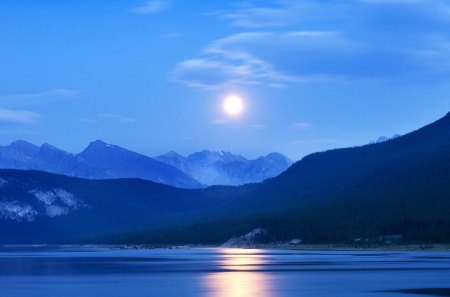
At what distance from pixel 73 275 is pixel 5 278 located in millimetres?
9040

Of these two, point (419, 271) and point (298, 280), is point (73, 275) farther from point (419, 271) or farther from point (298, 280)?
point (419, 271)

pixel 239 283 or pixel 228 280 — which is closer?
pixel 239 283

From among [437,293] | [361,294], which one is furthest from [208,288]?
[437,293]

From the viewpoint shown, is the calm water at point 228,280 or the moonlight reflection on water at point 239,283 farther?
the moonlight reflection on water at point 239,283

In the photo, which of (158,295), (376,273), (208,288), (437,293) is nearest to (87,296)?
(158,295)

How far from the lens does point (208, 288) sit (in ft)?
344

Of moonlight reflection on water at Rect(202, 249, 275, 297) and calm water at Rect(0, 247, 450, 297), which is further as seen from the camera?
moonlight reflection on water at Rect(202, 249, 275, 297)

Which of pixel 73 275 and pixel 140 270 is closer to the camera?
pixel 73 275

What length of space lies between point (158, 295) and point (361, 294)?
62.0ft

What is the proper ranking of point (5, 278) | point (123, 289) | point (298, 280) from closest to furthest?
point (123, 289) < point (298, 280) < point (5, 278)

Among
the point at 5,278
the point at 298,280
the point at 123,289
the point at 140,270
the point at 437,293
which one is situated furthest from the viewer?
the point at 140,270

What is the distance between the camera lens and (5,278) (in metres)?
122

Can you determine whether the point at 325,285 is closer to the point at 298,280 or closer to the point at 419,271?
the point at 298,280

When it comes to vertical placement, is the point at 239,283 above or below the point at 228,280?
below
